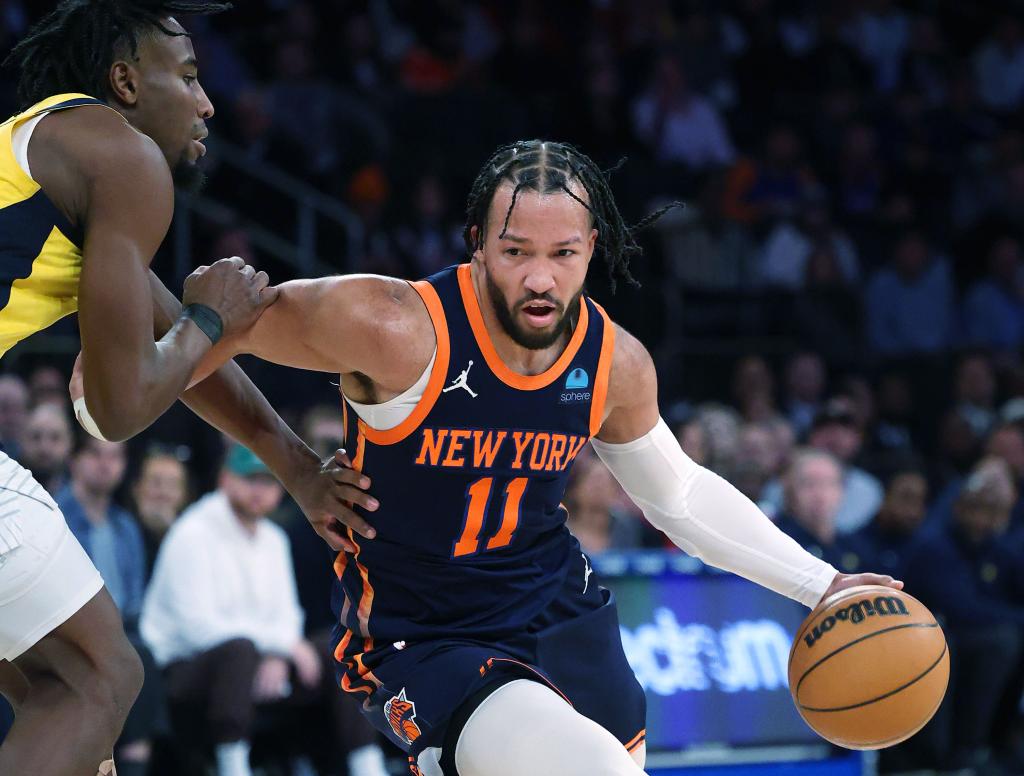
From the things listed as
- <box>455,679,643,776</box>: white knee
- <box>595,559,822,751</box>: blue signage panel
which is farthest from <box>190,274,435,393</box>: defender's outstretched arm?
<box>595,559,822,751</box>: blue signage panel

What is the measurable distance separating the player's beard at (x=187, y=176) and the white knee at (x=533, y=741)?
4.40 feet

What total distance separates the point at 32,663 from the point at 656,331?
679cm

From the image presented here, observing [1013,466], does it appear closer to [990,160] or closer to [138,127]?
[990,160]

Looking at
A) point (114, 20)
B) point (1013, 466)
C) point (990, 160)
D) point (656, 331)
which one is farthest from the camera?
point (990, 160)

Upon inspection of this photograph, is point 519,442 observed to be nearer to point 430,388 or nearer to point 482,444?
Answer: point 482,444

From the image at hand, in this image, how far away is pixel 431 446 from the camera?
3480 mm

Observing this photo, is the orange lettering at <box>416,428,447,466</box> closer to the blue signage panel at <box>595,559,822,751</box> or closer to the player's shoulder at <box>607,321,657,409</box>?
the player's shoulder at <box>607,321,657,409</box>

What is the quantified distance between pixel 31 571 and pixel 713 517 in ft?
5.71

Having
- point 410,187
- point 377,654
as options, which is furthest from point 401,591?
point 410,187

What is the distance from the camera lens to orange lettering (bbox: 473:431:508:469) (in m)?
3.50

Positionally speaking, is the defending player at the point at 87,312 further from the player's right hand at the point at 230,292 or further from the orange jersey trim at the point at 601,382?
the orange jersey trim at the point at 601,382

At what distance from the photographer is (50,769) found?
2893 millimetres

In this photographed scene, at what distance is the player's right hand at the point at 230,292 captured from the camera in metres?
3.23

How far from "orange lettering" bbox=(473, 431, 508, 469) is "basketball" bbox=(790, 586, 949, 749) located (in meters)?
0.92
